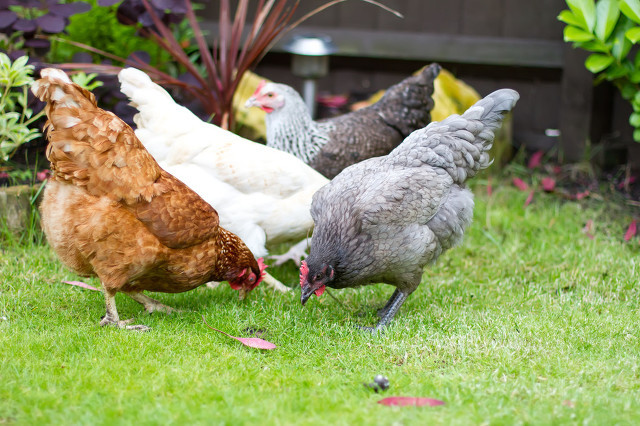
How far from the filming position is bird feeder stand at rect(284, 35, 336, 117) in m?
6.18

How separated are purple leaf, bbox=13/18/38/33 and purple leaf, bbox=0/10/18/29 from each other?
0.04m

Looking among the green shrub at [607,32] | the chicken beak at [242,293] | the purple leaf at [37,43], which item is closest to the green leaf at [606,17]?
the green shrub at [607,32]

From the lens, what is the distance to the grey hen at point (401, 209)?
3352 mm

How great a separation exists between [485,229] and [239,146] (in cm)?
221

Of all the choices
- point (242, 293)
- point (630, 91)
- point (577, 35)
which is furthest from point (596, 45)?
point (242, 293)

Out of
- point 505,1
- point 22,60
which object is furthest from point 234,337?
point 505,1

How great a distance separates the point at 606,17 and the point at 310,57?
263cm

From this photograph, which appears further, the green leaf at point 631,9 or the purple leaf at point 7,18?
the purple leaf at point 7,18

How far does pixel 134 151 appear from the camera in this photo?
3344 mm

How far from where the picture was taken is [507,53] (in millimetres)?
6766

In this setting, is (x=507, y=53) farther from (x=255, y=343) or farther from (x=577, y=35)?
(x=255, y=343)

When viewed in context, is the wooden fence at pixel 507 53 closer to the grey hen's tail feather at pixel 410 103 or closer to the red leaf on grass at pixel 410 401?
the grey hen's tail feather at pixel 410 103

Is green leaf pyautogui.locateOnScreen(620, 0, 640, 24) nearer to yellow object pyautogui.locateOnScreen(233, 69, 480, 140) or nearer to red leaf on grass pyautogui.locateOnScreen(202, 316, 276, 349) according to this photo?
yellow object pyautogui.locateOnScreen(233, 69, 480, 140)

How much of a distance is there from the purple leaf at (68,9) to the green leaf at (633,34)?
3833mm
